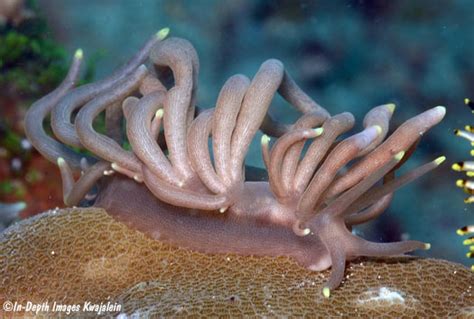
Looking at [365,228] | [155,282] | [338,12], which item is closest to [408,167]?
[365,228]

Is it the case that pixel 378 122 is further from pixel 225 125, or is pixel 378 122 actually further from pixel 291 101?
pixel 225 125

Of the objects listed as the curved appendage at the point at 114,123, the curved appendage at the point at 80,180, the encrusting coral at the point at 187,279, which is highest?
the curved appendage at the point at 114,123

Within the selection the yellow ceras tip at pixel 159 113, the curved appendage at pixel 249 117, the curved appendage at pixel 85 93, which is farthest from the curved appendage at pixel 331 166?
the curved appendage at pixel 85 93

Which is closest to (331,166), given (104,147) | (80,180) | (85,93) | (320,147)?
(320,147)

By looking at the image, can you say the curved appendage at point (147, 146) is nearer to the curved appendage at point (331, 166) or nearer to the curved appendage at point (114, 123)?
the curved appendage at point (114, 123)

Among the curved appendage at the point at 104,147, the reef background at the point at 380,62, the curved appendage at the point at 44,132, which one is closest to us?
the curved appendage at the point at 104,147

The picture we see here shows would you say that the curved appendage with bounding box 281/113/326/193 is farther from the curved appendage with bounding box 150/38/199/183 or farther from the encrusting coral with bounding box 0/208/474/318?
the curved appendage with bounding box 150/38/199/183
